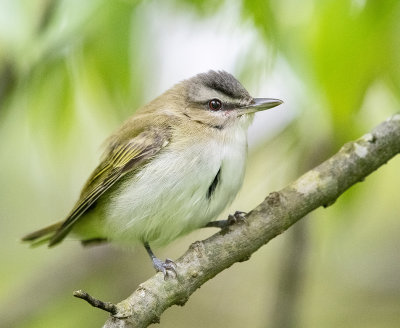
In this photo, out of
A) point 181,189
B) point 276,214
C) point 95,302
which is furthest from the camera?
point 181,189

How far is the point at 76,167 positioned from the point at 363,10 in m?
3.01

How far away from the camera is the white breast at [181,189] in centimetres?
382

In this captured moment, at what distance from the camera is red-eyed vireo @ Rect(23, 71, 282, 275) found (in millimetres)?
3855

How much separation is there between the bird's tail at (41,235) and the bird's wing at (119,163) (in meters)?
0.28

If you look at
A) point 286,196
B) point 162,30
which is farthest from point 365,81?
point 162,30

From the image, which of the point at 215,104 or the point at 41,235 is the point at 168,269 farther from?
the point at 41,235

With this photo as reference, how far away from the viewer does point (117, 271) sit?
5340mm

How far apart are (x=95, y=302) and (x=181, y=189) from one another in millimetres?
1400

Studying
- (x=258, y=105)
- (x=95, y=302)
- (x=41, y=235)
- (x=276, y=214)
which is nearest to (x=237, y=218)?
(x=276, y=214)

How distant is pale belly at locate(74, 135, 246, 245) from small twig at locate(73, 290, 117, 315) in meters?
1.21

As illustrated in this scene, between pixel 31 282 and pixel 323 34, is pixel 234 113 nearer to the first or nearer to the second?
pixel 323 34

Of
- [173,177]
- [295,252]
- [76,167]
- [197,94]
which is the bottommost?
[295,252]

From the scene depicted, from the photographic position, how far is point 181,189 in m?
3.80

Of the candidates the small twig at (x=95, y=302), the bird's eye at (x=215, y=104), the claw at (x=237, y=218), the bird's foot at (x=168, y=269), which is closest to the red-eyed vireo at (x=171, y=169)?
the bird's eye at (x=215, y=104)
